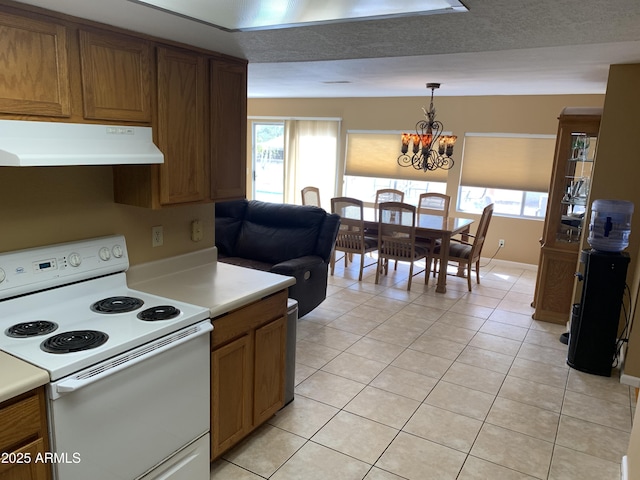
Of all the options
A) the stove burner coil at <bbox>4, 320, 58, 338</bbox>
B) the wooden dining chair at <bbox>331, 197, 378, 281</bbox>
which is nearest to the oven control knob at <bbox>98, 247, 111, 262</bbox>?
the stove burner coil at <bbox>4, 320, 58, 338</bbox>

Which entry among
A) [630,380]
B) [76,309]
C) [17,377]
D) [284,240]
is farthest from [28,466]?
[630,380]

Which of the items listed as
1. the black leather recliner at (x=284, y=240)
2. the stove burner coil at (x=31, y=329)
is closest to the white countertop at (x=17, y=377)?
the stove burner coil at (x=31, y=329)

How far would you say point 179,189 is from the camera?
2342 mm

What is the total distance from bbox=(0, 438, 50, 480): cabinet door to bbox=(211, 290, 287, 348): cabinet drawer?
786mm

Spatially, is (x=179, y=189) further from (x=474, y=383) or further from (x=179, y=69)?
(x=474, y=383)

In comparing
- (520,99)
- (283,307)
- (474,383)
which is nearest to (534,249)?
(520,99)

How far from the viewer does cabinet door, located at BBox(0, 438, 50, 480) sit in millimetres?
1400

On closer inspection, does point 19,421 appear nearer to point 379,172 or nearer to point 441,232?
point 441,232

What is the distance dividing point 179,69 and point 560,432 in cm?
298

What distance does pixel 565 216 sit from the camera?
4.44 metres

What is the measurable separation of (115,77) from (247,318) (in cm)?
127

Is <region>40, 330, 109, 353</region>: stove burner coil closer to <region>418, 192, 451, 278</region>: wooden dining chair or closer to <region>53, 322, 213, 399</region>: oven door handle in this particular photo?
<region>53, 322, 213, 399</region>: oven door handle

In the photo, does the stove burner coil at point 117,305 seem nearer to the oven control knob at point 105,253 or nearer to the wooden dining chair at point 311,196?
the oven control knob at point 105,253

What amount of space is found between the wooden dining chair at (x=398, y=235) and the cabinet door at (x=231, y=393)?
333 centimetres
